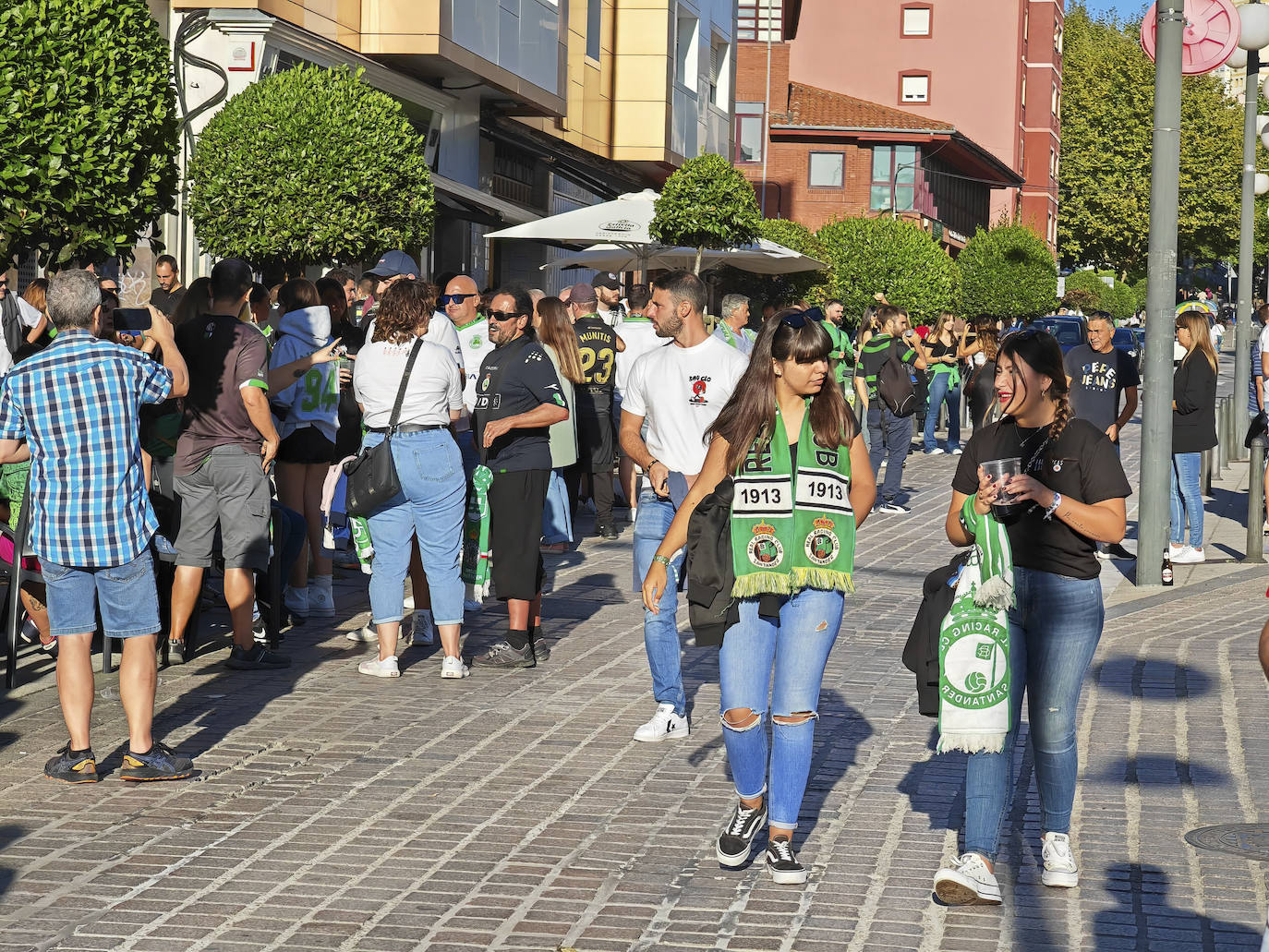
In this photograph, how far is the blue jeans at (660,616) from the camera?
759 centimetres

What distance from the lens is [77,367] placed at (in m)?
6.68

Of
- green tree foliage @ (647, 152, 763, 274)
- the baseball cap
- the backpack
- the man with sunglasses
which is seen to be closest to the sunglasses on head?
the baseball cap

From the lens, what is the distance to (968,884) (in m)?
5.41

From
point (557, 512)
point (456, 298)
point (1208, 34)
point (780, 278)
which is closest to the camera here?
point (557, 512)

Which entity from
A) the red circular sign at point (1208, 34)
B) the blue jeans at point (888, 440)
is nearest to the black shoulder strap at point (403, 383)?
the red circular sign at point (1208, 34)

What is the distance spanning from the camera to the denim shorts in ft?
22.2

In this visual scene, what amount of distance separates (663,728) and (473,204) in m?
17.2

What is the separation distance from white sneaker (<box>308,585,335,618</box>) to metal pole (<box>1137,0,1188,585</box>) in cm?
554

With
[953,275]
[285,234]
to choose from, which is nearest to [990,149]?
[953,275]

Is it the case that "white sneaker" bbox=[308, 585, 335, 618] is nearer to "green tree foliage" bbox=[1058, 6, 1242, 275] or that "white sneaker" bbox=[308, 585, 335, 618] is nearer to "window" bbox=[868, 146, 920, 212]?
"window" bbox=[868, 146, 920, 212]

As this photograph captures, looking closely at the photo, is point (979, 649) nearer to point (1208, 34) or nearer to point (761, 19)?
point (1208, 34)

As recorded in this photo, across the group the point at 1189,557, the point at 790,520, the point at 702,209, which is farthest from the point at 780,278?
the point at 790,520

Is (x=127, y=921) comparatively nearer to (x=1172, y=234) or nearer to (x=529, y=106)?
(x=1172, y=234)

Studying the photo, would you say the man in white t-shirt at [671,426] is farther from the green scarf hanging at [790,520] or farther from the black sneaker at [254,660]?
the black sneaker at [254,660]
